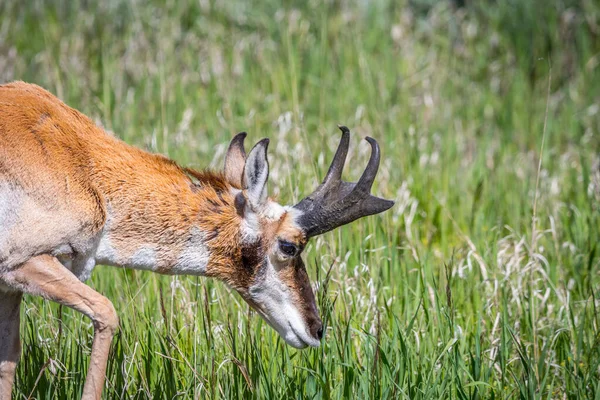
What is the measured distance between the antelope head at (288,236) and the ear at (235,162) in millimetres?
238

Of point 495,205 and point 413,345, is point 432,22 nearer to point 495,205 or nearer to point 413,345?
point 495,205

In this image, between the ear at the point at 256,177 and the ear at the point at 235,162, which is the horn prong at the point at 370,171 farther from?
the ear at the point at 235,162

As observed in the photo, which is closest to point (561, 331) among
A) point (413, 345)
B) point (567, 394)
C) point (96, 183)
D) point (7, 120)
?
point (567, 394)

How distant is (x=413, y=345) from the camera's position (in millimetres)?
5305

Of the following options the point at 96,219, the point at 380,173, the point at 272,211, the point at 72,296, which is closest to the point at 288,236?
the point at 272,211

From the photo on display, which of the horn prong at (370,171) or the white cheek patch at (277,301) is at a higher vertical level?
the horn prong at (370,171)

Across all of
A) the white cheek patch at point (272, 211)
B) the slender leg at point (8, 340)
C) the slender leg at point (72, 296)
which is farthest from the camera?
the white cheek patch at point (272, 211)

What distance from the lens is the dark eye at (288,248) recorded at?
16.6ft

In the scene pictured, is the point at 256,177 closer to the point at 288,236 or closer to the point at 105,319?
the point at 288,236

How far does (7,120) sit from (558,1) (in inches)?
328

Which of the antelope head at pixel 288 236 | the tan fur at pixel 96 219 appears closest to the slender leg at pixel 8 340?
the tan fur at pixel 96 219

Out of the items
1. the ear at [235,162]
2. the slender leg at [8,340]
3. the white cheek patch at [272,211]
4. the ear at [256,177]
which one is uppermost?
the ear at [235,162]

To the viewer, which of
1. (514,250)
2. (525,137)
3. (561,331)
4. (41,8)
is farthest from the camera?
(41,8)

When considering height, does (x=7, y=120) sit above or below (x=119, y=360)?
above
